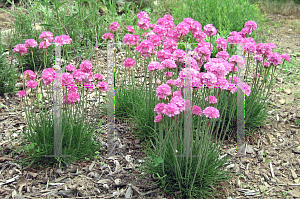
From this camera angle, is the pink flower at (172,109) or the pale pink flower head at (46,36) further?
the pale pink flower head at (46,36)

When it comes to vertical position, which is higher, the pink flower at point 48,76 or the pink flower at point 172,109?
the pink flower at point 48,76

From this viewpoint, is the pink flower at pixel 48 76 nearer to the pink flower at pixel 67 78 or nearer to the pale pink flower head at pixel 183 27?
the pink flower at pixel 67 78

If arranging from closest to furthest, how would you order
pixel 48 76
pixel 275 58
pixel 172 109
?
pixel 172 109 → pixel 48 76 → pixel 275 58

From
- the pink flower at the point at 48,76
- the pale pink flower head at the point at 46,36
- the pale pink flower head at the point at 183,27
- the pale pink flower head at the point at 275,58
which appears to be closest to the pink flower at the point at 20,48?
the pale pink flower head at the point at 46,36

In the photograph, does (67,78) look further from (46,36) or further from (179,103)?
(179,103)

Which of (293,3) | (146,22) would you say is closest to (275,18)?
(293,3)

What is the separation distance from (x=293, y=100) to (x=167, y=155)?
2.33 m

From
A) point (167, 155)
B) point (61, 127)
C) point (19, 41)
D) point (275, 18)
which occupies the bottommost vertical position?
point (167, 155)

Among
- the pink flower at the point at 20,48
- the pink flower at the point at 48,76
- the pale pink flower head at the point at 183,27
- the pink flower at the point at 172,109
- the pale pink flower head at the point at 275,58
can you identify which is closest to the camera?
the pink flower at the point at 172,109

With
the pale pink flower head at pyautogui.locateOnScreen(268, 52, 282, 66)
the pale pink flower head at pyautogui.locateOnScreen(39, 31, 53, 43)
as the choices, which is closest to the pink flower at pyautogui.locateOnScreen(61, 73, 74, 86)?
the pale pink flower head at pyautogui.locateOnScreen(39, 31, 53, 43)

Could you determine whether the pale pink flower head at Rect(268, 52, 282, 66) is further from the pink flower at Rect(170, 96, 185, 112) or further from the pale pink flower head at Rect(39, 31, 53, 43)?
the pale pink flower head at Rect(39, 31, 53, 43)

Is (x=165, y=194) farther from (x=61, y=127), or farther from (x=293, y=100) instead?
(x=293, y=100)

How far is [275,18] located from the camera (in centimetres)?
707

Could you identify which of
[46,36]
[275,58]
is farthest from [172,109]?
[275,58]
